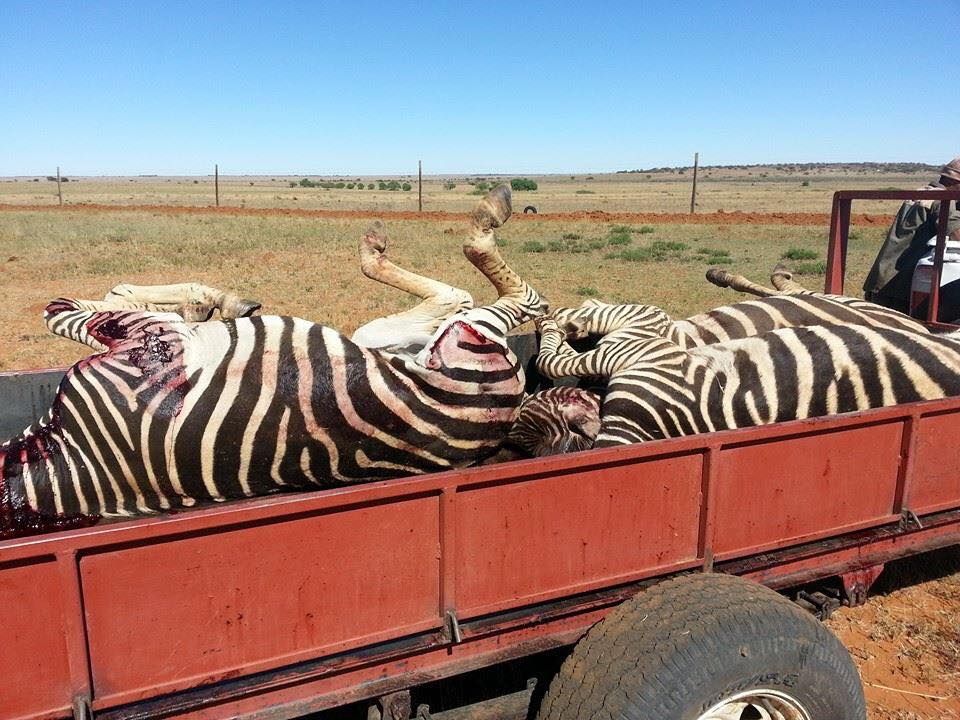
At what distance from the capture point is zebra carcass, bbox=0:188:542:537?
2.87 m

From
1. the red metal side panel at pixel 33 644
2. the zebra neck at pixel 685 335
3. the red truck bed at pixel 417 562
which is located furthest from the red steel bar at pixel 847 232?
the red metal side panel at pixel 33 644

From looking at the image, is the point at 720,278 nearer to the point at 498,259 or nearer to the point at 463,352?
the point at 498,259

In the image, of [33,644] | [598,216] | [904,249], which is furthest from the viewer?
[598,216]

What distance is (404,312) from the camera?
4086 millimetres

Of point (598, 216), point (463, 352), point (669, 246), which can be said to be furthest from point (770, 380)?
point (598, 216)

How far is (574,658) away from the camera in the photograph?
2.40 metres

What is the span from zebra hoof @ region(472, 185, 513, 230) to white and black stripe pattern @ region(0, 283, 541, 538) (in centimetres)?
127

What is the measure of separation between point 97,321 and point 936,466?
143 inches

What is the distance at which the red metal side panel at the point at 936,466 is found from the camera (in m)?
3.07

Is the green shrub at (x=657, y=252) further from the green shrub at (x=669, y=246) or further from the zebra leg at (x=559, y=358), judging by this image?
the zebra leg at (x=559, y=358)

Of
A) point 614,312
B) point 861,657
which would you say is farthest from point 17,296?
point 861,657

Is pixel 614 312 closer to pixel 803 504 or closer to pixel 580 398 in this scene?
pixel 580 398

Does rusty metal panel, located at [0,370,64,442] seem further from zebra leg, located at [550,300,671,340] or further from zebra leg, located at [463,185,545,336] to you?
zebra leg, located at [550,300,671,340]

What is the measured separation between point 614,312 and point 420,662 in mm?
3170
